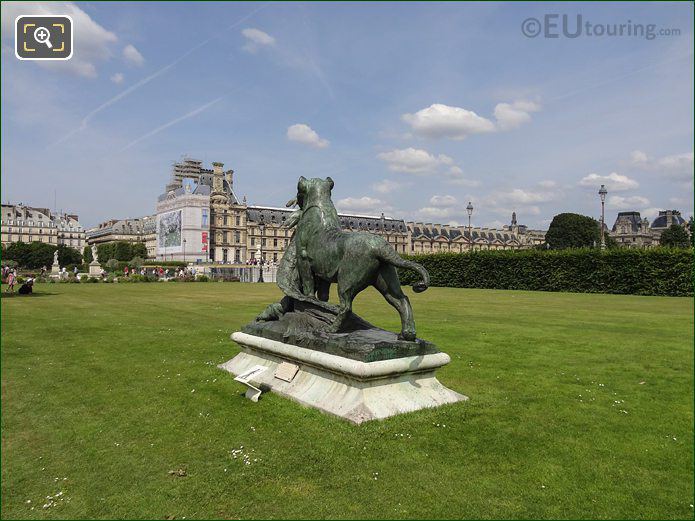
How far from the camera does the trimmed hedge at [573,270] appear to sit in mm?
26500

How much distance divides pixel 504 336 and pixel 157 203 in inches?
3918

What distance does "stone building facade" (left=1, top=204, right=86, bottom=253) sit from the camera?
4203 inches

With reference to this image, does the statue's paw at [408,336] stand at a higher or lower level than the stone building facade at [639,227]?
lower

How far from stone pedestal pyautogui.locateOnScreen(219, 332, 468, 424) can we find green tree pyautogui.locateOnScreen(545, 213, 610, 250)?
247ft

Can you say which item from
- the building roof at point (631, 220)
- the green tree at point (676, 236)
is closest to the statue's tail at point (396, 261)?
the green tree at point (676, 236)

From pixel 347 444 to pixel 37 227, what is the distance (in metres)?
128

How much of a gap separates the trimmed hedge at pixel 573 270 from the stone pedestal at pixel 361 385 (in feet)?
82.9

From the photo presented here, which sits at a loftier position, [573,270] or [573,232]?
[573,232]

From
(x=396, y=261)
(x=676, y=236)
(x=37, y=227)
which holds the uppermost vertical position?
(x=37, y=227)

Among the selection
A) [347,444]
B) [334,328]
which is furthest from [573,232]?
[347,444]

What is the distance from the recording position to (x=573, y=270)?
1212 inches

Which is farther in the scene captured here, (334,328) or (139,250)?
(139,250)

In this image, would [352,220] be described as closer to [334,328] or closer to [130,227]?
[130,227]

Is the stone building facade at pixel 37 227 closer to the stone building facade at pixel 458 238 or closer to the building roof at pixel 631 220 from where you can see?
the stone building facade at pixel 458 238
